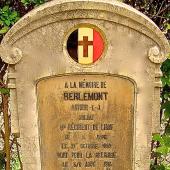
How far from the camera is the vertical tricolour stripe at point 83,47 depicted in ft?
11.9

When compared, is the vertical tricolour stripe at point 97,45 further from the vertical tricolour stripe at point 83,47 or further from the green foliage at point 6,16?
the green foliage at point 6,16

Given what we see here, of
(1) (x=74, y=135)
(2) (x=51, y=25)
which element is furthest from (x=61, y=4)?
(1) (x=74, y=135)

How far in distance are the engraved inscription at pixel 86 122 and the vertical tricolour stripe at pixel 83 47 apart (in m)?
0.13

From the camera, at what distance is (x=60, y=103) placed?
382cm

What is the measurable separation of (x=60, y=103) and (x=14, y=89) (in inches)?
13.4

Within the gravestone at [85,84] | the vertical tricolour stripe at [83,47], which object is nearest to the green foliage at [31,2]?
the gravestone at [85,84]

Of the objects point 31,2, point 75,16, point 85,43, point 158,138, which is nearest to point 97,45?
point 85,43

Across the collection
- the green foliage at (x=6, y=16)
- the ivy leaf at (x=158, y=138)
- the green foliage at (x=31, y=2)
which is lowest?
the ivy leaf at (x=158, y=138)

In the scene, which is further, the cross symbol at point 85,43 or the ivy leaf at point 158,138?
the ivy leaf at point 158,138

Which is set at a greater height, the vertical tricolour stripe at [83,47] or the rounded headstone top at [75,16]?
the rounded headstone top at [75,16]

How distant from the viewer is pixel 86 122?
3.86 meters

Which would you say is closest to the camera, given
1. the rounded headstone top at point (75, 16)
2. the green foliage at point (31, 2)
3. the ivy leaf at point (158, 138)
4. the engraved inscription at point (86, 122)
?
the rounded headstone top at point (75, 16)

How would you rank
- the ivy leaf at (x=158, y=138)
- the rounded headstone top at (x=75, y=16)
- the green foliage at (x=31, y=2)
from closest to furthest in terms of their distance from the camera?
the rounded headstone top at (x=75, y=16), the ivy leaf at (x=158, y=138), the green foliage at (x=31, y=2)

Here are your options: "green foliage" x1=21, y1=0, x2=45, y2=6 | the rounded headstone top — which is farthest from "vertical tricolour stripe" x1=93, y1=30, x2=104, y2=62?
"green foliage" x1=21, y1=0, x2=45, y2=6
